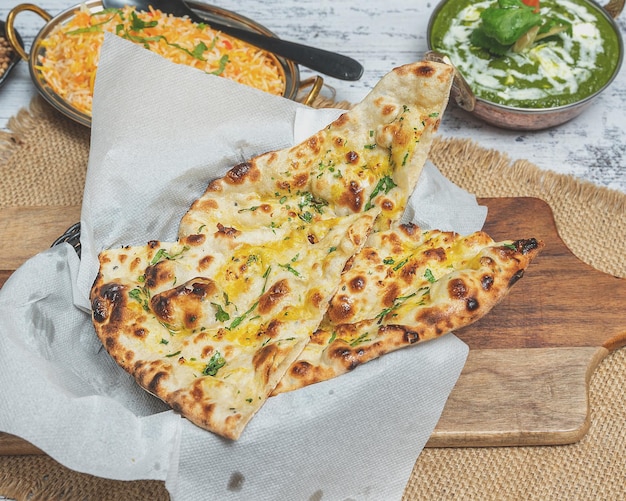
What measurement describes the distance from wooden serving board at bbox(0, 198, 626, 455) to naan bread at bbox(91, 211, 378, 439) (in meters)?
0.67

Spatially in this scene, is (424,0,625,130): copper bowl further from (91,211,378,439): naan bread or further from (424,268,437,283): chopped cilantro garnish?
(91,211,378,439): naan bread

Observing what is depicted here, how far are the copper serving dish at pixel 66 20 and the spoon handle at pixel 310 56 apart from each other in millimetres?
82

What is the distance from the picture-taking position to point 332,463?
8.48 ft

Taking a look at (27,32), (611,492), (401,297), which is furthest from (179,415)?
(27,32)

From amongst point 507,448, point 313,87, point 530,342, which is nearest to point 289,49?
point 313,87

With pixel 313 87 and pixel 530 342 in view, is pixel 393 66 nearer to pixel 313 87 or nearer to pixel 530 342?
pixel 313 87

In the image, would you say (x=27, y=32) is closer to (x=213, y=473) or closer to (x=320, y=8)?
(x=320, y=8)

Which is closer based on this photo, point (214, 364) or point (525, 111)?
point (214, 364)

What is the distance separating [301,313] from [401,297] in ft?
1.16

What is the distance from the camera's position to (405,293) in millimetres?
2734

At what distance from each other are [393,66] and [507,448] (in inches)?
97.8

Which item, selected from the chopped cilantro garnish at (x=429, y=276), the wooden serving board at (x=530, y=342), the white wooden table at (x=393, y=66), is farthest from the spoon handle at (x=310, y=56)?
the chopped cilantro garnish at (x=429, y=276)

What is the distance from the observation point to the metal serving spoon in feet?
13.2

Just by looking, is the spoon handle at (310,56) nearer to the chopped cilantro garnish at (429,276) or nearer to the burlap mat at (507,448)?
the burlap mat at (507,448)
